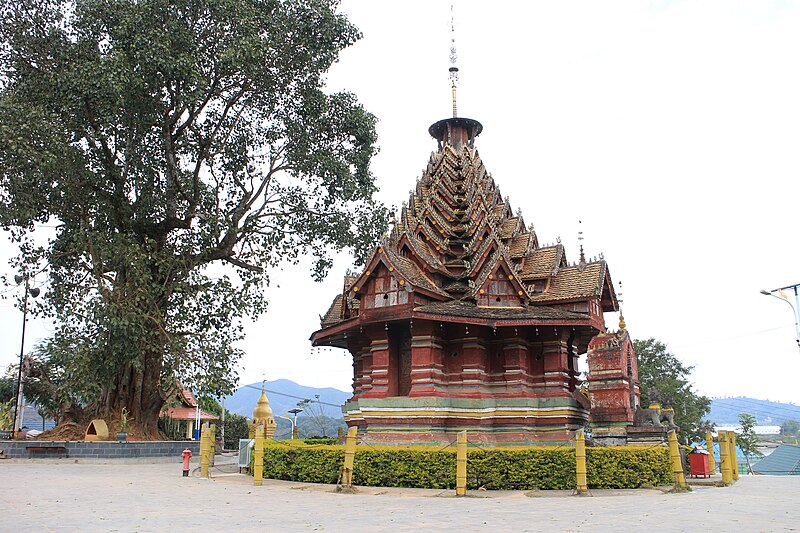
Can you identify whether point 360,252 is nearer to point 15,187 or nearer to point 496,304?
point 496,304

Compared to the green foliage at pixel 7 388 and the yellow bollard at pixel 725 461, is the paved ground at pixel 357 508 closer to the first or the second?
the yellow bollard at pixel 725 461

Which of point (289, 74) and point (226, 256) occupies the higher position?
point (289, 74)

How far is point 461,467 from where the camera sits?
16.0m

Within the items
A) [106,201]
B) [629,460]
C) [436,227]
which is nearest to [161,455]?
[106,201]

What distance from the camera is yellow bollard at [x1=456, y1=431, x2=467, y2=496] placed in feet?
52.3

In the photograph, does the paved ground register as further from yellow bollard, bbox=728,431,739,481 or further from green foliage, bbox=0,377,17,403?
green foliage, bbox=0,377,17,403

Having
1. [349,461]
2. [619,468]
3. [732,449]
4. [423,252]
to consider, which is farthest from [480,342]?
[732,449]

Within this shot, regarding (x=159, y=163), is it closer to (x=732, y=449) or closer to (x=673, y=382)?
(x=732, y=449)

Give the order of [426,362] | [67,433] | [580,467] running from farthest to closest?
[67,433], [426,362], [580,467]

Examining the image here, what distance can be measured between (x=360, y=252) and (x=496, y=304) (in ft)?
33.7

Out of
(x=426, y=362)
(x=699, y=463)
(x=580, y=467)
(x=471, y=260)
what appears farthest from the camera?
→ (x=471, y=260)

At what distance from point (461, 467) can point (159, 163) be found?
20.6 m

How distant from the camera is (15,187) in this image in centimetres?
2502

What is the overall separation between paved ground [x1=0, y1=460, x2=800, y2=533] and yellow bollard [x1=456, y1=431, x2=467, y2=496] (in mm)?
299
